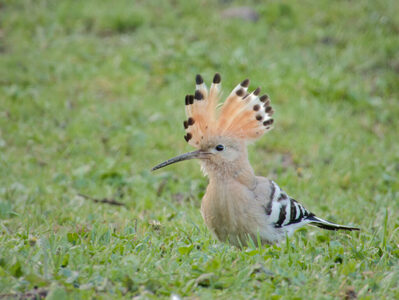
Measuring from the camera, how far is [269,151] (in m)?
6.17

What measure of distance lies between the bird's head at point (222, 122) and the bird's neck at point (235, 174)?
0.02 meters

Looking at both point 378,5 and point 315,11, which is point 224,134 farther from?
point 378,5

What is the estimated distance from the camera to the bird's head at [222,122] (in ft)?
12.8

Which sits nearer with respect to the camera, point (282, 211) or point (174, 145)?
point (282, 211)

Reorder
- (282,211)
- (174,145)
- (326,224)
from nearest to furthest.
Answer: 1. (282,211)
2. (326,224)
3. (174,145)

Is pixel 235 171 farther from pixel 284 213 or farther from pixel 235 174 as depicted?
pixel 284 213

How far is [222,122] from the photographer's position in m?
3.95

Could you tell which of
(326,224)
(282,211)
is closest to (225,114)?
(282,211)

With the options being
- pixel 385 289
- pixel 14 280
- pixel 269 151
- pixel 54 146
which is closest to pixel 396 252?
pixel 385 289

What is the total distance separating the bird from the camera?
371cm

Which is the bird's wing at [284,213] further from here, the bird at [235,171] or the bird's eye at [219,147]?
the bird's eye at [219,147]

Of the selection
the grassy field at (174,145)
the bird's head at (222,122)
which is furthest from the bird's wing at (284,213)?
the bird's head at (222,122)

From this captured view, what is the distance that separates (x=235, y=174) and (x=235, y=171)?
24 millimetres

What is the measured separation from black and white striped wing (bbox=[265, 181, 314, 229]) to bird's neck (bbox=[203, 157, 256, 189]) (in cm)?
18
